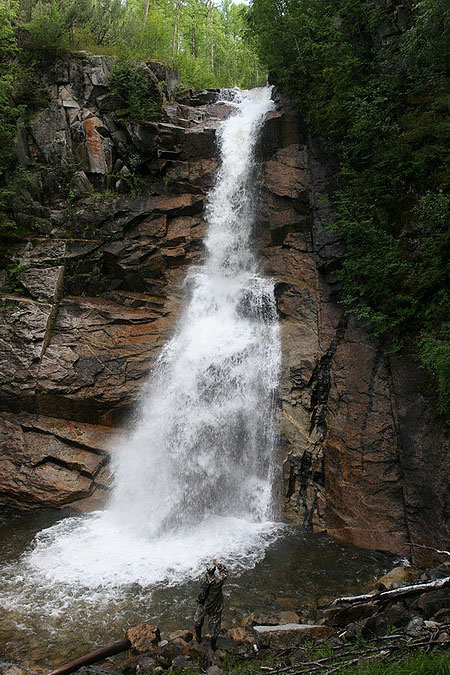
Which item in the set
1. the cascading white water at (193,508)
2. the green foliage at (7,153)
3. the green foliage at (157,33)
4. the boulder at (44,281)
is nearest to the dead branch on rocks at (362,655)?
the cascading white water at (193,508)

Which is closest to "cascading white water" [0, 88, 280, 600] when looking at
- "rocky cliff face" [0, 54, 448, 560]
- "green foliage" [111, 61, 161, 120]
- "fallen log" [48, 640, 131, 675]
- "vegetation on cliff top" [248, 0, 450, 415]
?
"rocky cliff face" [0, 54, 448, 560]

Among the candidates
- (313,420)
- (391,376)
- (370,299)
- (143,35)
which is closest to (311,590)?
(313,420)

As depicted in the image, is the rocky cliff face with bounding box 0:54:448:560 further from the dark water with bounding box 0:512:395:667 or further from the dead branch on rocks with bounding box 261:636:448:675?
the dead branch on rocks with bounding box 261:636:448:675

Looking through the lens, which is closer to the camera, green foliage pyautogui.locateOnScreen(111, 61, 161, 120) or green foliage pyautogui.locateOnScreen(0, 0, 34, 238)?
green foliage pyautogui.locateOnScreen(0, 0, 34, 238)

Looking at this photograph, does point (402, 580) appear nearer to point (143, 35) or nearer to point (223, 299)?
point (223, 299)

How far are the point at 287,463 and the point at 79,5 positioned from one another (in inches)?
789

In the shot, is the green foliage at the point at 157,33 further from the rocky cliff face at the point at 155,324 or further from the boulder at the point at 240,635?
the boulder at the point at 240,635

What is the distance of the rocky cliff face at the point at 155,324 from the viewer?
8.93m

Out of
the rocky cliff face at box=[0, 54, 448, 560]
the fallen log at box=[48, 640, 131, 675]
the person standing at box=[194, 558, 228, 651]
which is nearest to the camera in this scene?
the fallen log at box=[48, 640, 131, 675]

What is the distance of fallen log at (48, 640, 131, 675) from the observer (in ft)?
15.6

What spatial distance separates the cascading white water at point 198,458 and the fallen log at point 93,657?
71.9 inches

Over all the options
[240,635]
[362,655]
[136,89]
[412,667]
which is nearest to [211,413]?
[240,635]

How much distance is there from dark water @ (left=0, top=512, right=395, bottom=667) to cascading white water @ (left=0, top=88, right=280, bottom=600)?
25 cm

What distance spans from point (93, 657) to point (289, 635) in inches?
93.4
